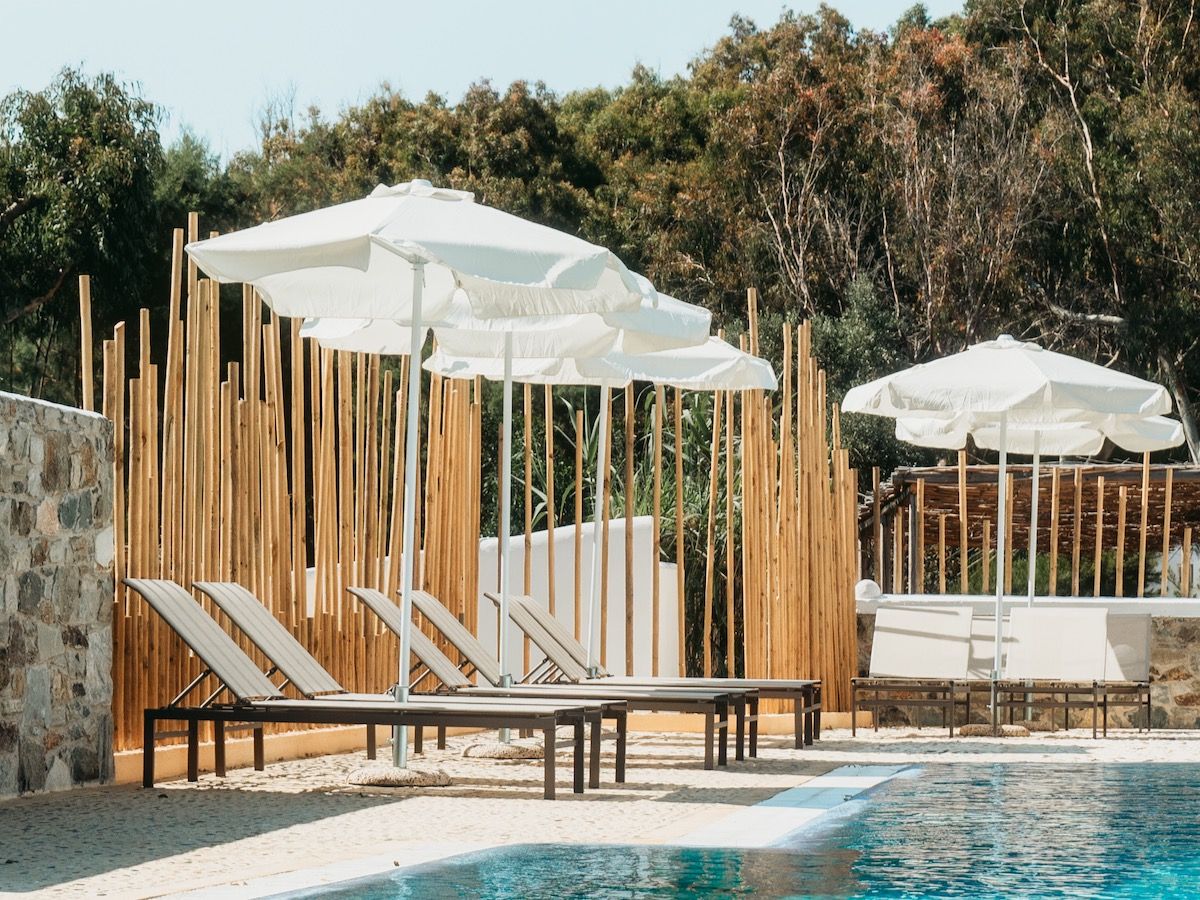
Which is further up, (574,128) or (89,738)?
(574,128)

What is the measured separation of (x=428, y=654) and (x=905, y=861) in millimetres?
3429

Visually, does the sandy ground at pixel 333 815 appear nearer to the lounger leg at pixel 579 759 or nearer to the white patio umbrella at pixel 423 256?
the lounger leg at pixel 579 759

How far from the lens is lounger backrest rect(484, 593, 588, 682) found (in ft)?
27.7

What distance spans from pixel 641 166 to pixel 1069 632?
16.4 metres

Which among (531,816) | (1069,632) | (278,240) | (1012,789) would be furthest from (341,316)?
(1069,632)

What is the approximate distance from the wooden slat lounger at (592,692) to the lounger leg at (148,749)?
1.10m

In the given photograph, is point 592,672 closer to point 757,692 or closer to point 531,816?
point 757,692

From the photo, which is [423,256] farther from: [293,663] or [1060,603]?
[1060,603]

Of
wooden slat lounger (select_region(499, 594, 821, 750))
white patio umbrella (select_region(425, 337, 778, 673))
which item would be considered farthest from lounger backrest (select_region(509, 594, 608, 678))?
white patio umbrella (select_region(425, 337, 778, 673))

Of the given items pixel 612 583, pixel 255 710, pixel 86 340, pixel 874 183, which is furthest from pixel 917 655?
pixel 874 183

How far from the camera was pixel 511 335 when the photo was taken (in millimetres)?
8258

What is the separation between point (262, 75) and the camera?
29.2 meters

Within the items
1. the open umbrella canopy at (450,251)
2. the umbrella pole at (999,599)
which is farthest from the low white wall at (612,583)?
→ the open umbrella canopy at (450,251)

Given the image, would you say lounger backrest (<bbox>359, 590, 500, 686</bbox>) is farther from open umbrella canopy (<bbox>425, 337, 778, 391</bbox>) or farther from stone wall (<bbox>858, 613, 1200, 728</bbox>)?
stone wall (<bbox>858, 613, 1200, 728</bbox>)
